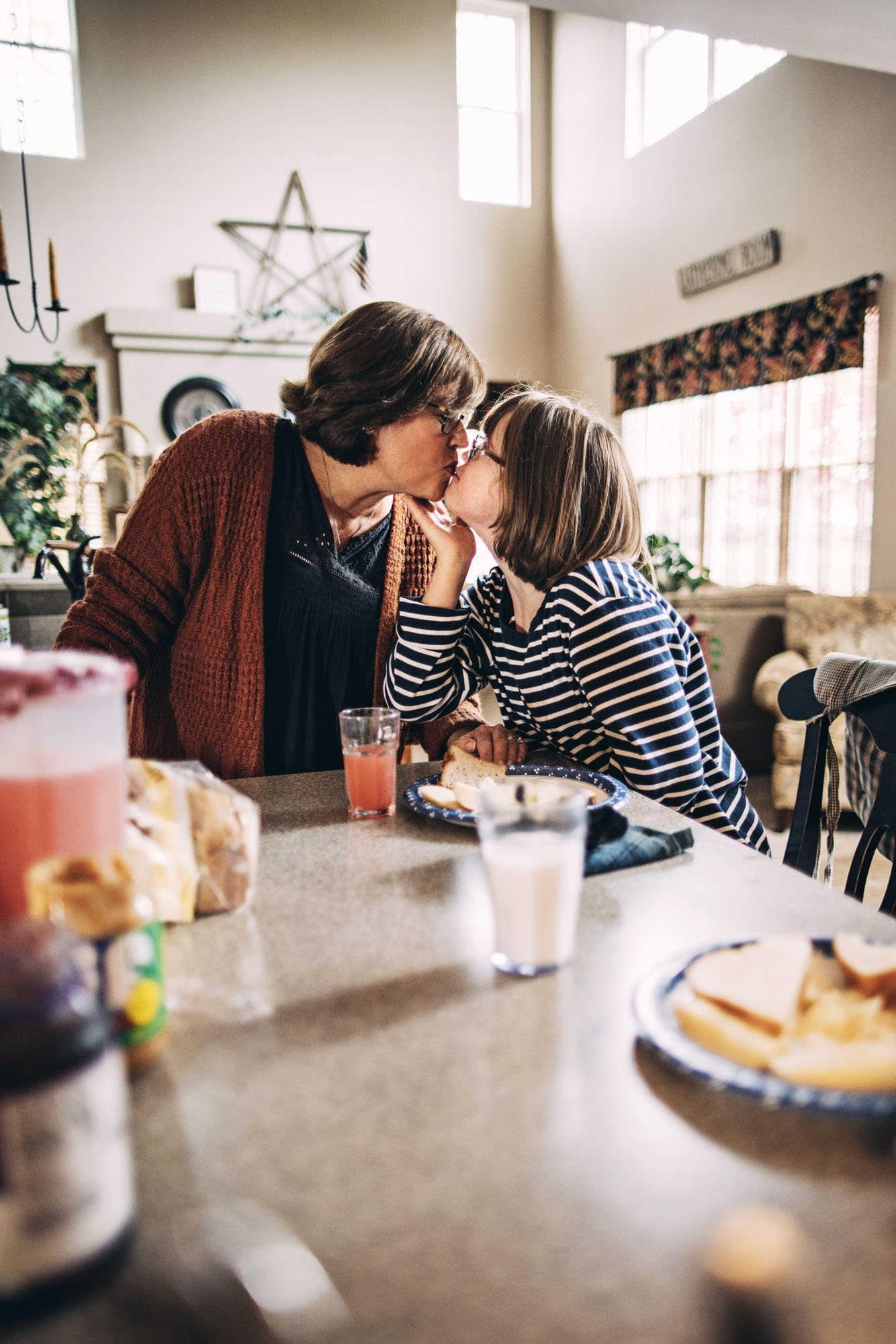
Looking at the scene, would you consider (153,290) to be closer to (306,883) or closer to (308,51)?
(308,51)

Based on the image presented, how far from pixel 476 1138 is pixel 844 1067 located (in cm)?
19

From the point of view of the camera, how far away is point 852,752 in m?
1.46

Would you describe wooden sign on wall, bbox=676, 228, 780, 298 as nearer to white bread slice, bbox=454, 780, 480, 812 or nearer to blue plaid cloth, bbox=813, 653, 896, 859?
blue plaid cloth, bbox=813, 653, 896, 859

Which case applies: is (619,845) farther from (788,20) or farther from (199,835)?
(788,20)

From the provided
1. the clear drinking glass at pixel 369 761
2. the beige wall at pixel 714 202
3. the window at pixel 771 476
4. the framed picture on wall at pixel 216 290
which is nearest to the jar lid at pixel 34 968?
the clear drinking glass at pixel 369 761

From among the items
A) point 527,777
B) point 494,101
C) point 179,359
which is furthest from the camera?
point 494,101

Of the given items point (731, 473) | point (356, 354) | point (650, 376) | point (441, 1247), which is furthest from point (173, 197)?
point (441, 1247)

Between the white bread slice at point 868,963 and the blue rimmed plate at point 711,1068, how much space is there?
0.29 ft

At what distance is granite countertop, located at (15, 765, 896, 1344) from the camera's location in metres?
0.37

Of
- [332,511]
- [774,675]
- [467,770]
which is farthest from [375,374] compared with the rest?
[774,675]

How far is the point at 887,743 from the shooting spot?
108 cm

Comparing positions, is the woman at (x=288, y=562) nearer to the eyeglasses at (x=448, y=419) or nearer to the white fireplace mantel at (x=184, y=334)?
the eyeglasses at (x=448, y=419)

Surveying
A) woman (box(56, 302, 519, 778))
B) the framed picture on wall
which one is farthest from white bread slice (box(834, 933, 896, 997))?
the framed picture on wall

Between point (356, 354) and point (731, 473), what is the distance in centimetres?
539
